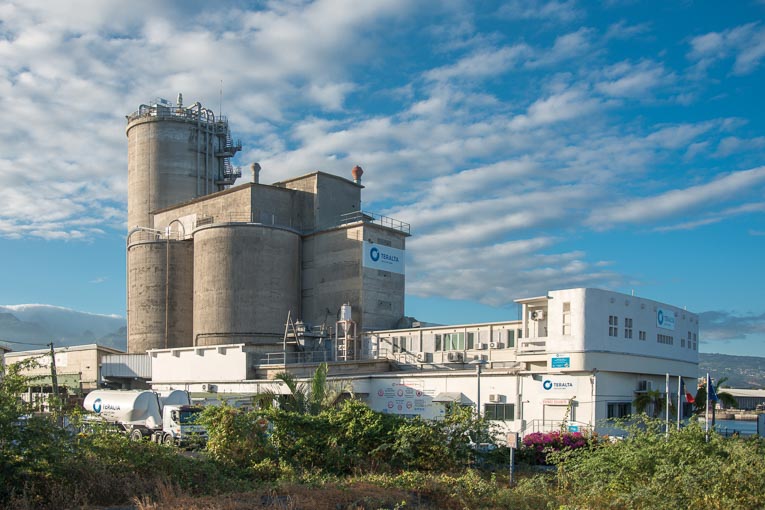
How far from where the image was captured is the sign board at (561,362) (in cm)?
3581

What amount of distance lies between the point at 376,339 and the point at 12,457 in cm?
3938

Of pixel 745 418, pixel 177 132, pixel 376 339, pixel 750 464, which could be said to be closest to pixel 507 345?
pixel 376 339

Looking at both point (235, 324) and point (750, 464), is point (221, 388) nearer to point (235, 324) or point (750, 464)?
point (235, 324)

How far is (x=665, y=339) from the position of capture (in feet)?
136

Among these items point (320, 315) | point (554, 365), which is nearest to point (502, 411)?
point (554, 365)

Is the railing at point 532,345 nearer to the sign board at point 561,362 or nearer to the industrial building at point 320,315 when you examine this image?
the industrial building at point 320,315

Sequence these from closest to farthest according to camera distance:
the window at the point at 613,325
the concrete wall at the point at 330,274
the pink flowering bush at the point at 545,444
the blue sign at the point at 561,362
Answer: the pink flowering bush at the point at 545,444 → the blue sign at the point at 561,362 → the window at the point at 613,325 → the concrete wall at the point at 330,274

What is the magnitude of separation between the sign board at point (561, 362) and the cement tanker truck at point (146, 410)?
666 inches

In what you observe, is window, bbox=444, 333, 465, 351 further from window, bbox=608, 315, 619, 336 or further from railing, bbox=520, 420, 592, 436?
window, bbox=608, 315, 619, 336

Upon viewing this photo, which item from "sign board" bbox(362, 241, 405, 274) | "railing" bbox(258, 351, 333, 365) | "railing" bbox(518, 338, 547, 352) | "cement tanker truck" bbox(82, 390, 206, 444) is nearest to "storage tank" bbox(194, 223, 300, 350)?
"railing" bbox(258, 351, 333, 365)

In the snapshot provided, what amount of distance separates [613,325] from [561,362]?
338 centimetres

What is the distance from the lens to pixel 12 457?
623 inches

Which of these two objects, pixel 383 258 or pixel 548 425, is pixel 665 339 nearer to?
pixel 548 425

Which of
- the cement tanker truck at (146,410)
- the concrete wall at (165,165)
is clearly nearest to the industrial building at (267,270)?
the concrete wall at (165,165)
